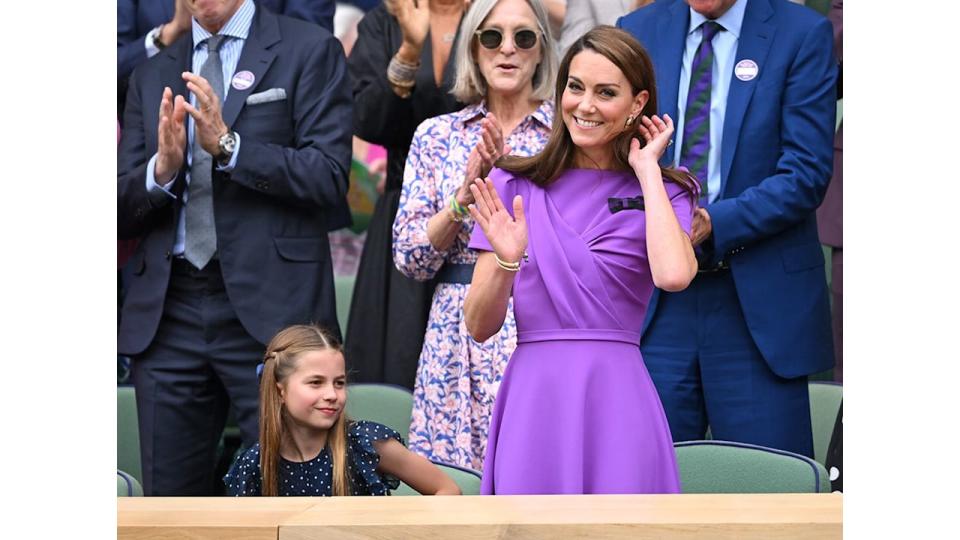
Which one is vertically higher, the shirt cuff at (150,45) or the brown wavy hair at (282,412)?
the shirt cuff at (150,45)

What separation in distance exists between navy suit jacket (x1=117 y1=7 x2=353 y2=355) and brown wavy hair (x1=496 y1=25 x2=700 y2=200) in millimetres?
1173

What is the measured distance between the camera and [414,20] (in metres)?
4.41

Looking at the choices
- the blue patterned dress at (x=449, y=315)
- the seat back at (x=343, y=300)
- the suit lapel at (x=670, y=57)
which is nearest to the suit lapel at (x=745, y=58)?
the suit lapel at (x=670, y=57)

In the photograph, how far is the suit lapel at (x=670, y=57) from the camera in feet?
12.3

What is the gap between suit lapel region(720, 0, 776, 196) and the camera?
372 centimetres

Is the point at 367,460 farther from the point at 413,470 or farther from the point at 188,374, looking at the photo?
the point at 188,374

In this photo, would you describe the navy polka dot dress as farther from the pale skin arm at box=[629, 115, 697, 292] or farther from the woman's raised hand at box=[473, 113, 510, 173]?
the pale skin arm at box=[629, 115, 697, 292]

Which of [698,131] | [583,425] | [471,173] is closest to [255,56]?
[471,173]

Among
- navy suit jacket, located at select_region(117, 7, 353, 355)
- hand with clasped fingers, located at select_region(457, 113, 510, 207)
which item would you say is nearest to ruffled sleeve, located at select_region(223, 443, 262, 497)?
navy suit jacket, located at select_region(117, 7, 353, 355)

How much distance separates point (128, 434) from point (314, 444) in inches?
45.8

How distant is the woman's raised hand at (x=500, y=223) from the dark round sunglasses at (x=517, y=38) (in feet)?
3.72

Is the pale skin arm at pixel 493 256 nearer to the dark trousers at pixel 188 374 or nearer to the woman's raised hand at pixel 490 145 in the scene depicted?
the woman's raised hand at pixel 490 145

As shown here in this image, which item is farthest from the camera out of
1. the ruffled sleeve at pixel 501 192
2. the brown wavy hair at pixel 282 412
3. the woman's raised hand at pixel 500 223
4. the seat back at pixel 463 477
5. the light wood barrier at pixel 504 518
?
the brown wavy hair at pixel 282 412
